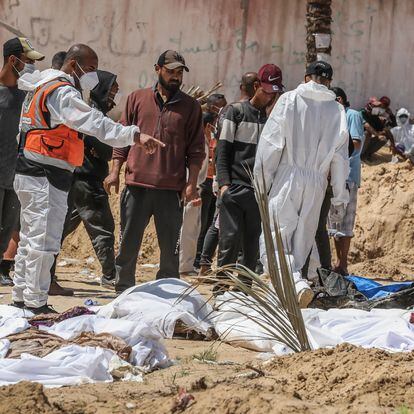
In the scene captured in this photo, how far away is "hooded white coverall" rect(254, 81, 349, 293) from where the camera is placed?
8594 millimetres

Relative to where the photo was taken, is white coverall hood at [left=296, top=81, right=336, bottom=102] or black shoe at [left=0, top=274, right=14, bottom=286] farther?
black shoe at [left=0, top=274, right=14, bottom=286]

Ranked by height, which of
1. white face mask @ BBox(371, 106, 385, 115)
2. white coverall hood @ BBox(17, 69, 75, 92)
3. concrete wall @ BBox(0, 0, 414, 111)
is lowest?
white face mask @ BBox(371, 106, 385, 115)

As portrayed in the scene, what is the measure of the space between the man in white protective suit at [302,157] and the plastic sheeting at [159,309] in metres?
1.09

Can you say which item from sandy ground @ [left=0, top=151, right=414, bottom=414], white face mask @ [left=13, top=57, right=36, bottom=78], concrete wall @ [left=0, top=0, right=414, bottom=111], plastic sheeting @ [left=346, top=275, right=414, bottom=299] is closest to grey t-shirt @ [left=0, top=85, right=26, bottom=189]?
white face mask @ [left=13, top=57, right=36, bottom=78]

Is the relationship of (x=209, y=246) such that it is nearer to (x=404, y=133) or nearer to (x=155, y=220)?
(x=155, y=220)

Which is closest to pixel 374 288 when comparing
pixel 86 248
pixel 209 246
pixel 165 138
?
pixel 165 138

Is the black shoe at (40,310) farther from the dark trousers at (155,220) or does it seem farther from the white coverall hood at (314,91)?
the white coverall hood at (314,91)

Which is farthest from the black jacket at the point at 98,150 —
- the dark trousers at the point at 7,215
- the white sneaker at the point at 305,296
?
the white sneaker at the point at 305,296

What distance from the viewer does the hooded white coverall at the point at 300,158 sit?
8594 mm

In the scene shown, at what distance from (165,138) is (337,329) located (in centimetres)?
235

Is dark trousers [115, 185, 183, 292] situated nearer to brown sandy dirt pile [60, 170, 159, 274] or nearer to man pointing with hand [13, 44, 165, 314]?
man pointing with hand [13, 44, 165, 314]

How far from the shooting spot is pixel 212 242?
1165 cm

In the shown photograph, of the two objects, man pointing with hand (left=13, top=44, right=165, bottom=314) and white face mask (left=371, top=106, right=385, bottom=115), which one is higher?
white face mask (left=371, top=106, right=385, bottom=115)

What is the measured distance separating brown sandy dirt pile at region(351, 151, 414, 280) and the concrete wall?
334 centimetres
